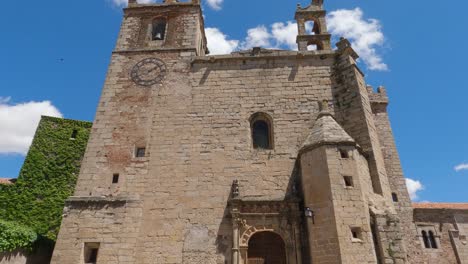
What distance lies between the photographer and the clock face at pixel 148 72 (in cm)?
1334

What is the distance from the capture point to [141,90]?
43.1 ft

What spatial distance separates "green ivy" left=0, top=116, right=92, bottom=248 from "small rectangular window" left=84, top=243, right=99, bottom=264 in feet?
10.8

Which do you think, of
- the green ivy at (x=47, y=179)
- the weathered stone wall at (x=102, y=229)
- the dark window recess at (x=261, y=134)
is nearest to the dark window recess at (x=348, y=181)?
the dark window recess at (x=261, y=134)

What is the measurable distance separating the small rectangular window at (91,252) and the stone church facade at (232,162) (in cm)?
3

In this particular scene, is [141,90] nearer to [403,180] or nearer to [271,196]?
[271,196]

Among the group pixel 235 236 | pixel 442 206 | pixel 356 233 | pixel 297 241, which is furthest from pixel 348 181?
pixel 442 206

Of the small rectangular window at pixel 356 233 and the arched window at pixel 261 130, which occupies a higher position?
the arched window at pixel 261 130

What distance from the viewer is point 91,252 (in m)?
10.4

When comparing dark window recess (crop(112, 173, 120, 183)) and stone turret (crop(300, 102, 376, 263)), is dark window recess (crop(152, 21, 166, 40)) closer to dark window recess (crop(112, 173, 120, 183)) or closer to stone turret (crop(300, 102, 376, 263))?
dark window recess (crop(112, 173, 120, 183))

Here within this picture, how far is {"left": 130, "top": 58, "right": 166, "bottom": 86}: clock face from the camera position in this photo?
43.8 feet

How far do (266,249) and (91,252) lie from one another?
18.3ft

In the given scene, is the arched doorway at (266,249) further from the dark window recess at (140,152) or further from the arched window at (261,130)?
the dark window recess at (140,152)

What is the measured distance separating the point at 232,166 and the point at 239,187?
814 mm

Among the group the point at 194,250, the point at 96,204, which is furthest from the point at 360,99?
the point at 96,204
